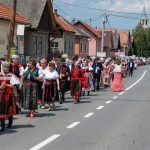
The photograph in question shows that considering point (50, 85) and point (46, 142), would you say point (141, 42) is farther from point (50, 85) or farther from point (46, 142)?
point (46, 142)

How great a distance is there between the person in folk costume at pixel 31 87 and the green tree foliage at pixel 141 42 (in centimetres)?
14361

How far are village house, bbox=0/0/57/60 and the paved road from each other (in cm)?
2234

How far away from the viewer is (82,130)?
1227 cm

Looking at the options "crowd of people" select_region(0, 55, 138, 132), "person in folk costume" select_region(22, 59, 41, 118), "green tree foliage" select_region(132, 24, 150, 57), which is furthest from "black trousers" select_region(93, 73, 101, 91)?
"green tree foliage" select_region(132, 24, 150, 57)

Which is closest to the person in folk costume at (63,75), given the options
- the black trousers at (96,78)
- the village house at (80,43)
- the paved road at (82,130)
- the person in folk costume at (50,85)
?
the paved road at (82,130)

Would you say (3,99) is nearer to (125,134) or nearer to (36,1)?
(125,134)

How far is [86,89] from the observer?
2488 cm

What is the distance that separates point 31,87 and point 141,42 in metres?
144

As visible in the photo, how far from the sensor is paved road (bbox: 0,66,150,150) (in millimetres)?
10188

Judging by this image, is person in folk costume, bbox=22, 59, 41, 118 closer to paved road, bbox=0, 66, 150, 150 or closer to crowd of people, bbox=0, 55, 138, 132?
crowd of people, bbox=0, 55, 138, 132

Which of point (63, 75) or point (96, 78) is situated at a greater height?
point (63, 75)

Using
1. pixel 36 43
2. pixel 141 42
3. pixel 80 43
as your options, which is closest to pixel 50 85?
pixel 36 43

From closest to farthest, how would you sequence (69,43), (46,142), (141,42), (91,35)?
(46,142) → (69,43) → (91,35) → (141,42)

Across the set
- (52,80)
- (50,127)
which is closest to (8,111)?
(50,127)
